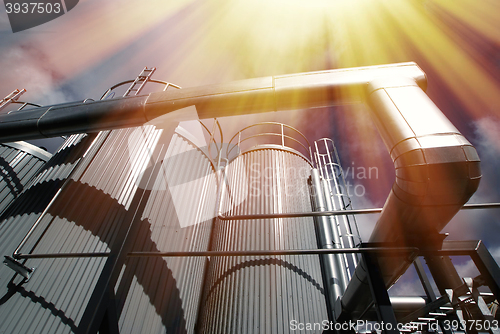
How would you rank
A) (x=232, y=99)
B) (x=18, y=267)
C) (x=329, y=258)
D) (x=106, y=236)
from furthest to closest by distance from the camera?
(x=329, y=258) < (x=106, y=236) < (x=18, y=267) < (x=232, y=99)

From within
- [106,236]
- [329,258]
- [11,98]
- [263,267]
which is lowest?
[106,236]

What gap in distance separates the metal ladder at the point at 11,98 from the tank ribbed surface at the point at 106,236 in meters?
6.35

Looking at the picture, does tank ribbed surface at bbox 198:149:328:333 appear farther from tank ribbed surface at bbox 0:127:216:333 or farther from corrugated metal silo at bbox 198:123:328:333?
tank ribbed surface at bbox 0:127:216:333

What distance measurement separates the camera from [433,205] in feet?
6.44

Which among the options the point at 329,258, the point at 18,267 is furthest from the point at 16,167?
the point at 329,258

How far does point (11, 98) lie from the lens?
9.25 metres

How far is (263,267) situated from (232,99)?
405cm

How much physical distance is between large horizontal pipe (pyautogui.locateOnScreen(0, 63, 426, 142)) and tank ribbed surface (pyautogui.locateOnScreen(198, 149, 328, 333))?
389 cm

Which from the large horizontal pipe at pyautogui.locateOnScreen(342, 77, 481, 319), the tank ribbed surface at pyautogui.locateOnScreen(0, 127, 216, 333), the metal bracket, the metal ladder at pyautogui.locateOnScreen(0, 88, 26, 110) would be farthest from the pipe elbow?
the metal ladder at pyautogui.locateOnScreen(0, 88, 26, 110)

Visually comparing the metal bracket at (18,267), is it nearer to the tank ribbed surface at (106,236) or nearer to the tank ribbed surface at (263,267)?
the tank ribbed surface at (106,236)

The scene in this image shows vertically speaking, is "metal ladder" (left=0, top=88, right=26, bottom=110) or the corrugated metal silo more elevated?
"metal ladder" (left=0, top=88, right=26, bottom=110)

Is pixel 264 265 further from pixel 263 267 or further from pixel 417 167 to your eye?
pixel 417 167

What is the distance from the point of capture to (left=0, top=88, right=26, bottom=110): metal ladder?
29.1 feet

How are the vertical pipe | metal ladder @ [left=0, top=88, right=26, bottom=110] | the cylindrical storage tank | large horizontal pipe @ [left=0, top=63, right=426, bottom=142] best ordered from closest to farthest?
large horizontal pipe @ [left=0, top=63, right=426, bottom=142]
the vertical pipe
the cylindrical storage tank
metal ladder @ [left=0, top=88, right=26, bottom=110]
